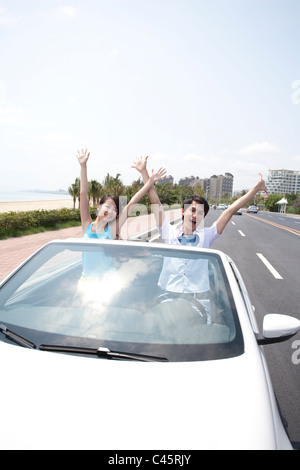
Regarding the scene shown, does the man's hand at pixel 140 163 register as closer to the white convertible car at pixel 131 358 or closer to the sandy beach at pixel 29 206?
the white convertible car at pixel 131 358

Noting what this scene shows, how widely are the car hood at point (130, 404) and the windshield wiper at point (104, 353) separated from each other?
0.03 m

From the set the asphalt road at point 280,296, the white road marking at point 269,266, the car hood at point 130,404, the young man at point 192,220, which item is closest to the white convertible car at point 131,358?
the car hood at point 130,404

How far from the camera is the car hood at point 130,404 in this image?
1200 millimetres

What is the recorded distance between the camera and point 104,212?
3299 millimetres

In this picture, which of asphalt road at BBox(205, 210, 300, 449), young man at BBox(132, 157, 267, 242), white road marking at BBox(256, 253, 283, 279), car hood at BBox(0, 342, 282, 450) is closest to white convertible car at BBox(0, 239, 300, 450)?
car hood at BBox(0, 342, 282, 450)

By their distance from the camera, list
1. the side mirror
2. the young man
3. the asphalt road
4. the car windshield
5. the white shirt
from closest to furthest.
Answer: the car windshield < the side mirror < the white shirt < the asphalt road < the young man

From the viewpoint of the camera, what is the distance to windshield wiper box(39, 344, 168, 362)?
5.20ft

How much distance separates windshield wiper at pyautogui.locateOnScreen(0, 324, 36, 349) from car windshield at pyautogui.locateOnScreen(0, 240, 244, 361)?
32mm
